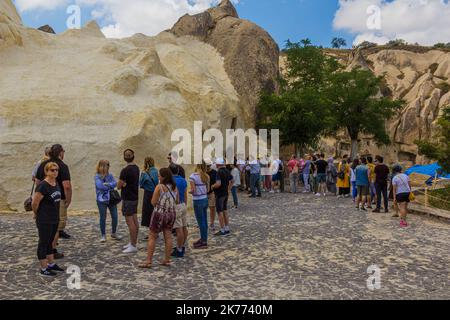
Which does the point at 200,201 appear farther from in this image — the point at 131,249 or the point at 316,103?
the point at 316,103

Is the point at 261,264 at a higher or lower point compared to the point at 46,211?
lower

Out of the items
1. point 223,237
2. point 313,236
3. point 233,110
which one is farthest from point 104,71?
point 313,236

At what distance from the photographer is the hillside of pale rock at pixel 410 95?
49562mm

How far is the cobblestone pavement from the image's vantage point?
20.8 feet

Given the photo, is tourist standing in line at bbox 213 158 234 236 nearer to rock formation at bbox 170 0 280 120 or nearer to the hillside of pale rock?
rock formation at bbox 170 0 280 120

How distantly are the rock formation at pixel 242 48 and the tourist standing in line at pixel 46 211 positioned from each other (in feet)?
67.4

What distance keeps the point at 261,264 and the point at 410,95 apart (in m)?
53.0

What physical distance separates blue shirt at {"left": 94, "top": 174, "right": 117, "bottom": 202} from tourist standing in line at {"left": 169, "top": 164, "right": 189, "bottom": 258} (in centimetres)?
151

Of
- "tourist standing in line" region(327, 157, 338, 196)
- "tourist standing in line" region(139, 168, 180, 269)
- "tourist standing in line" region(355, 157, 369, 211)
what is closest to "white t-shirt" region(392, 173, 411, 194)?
"tourist standing in line" region(355, 157, 369, 211)

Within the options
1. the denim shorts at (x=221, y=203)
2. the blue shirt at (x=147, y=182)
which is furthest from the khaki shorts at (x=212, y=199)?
the blue shirt at (x=147, y=182)

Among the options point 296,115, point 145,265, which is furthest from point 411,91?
point 145,265

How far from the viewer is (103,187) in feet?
29.3

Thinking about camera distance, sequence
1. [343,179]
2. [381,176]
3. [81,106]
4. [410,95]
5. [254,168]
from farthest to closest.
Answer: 1. [410,95]
2. [343,179]
3. [254,168]
4. [81,106]
5. [381,176]

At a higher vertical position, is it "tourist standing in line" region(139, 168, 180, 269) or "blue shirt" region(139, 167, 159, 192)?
"blue shirt" region(139, 167, 159, 192)
